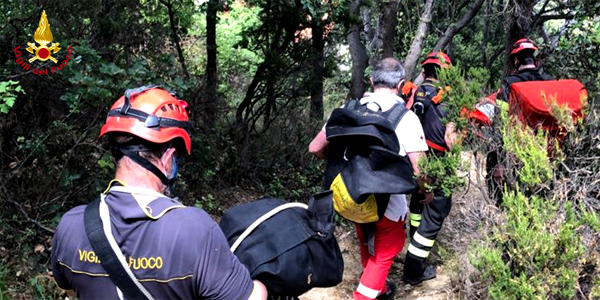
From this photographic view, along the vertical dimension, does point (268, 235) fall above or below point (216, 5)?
below

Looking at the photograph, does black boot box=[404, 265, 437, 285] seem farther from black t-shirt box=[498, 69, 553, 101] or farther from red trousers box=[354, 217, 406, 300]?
black t-shirt box=[498, 69, 553, 101]

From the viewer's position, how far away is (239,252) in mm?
2037

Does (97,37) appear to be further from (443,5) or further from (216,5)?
(443,5)

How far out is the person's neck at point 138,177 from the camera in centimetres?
178

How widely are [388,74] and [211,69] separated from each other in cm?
360

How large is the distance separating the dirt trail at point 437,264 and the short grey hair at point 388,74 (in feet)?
2.44

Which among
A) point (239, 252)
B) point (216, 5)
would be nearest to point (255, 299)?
point (239, 252)

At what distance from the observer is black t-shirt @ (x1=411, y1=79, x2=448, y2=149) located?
4.72m

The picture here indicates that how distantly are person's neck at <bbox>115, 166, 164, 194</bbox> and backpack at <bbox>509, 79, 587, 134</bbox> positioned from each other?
2.53m

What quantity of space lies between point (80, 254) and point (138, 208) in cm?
28

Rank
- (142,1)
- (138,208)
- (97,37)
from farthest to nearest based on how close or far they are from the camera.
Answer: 1. (142,1)
2. (97,37)
3. (138,208)

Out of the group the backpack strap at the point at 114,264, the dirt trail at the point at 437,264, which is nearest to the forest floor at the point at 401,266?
the dirt trail at the point at 437,264

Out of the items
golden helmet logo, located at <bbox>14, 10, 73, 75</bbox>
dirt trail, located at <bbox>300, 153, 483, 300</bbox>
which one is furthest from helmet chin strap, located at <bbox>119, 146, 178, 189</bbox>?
golden helmet logo, located at <bbox>14, 10, 73, 75</bbox>

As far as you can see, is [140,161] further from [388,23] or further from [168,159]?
[388,23]
